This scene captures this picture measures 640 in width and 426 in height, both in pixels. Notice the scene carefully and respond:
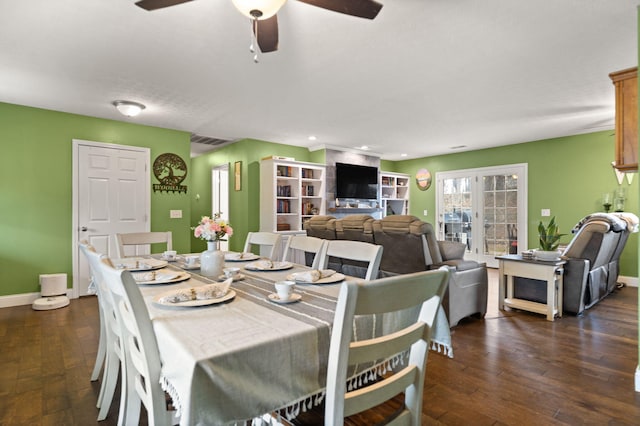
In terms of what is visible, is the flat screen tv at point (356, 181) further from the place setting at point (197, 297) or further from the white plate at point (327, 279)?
the place setting at point (197, 297)

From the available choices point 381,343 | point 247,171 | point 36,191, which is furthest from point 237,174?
point 381,343

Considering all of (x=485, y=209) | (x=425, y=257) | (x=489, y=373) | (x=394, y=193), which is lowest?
(x=489, y=373)

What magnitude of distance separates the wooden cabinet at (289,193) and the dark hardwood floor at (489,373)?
3.01m

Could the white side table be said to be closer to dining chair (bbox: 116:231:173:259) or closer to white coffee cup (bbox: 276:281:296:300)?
white coffee cup (bbox: 276:281:296:300)

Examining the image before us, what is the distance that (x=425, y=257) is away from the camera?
3.05 meters

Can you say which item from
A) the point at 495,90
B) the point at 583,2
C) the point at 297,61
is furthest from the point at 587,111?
the point at 297,61

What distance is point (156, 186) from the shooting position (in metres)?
5.10

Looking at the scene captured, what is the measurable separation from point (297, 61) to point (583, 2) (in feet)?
6.51

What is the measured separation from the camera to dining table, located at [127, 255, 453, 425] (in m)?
0.85

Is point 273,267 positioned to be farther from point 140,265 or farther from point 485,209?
point 485,209

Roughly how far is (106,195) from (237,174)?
7.27 ft

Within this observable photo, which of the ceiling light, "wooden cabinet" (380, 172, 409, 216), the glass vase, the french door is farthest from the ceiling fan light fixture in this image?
"wooden cabinet" (380, 172, 409, 216)

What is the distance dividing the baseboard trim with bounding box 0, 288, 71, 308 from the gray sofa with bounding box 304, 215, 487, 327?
395 centimetres

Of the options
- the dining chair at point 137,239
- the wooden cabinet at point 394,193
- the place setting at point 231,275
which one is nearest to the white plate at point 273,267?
the place setting at point 231,275
